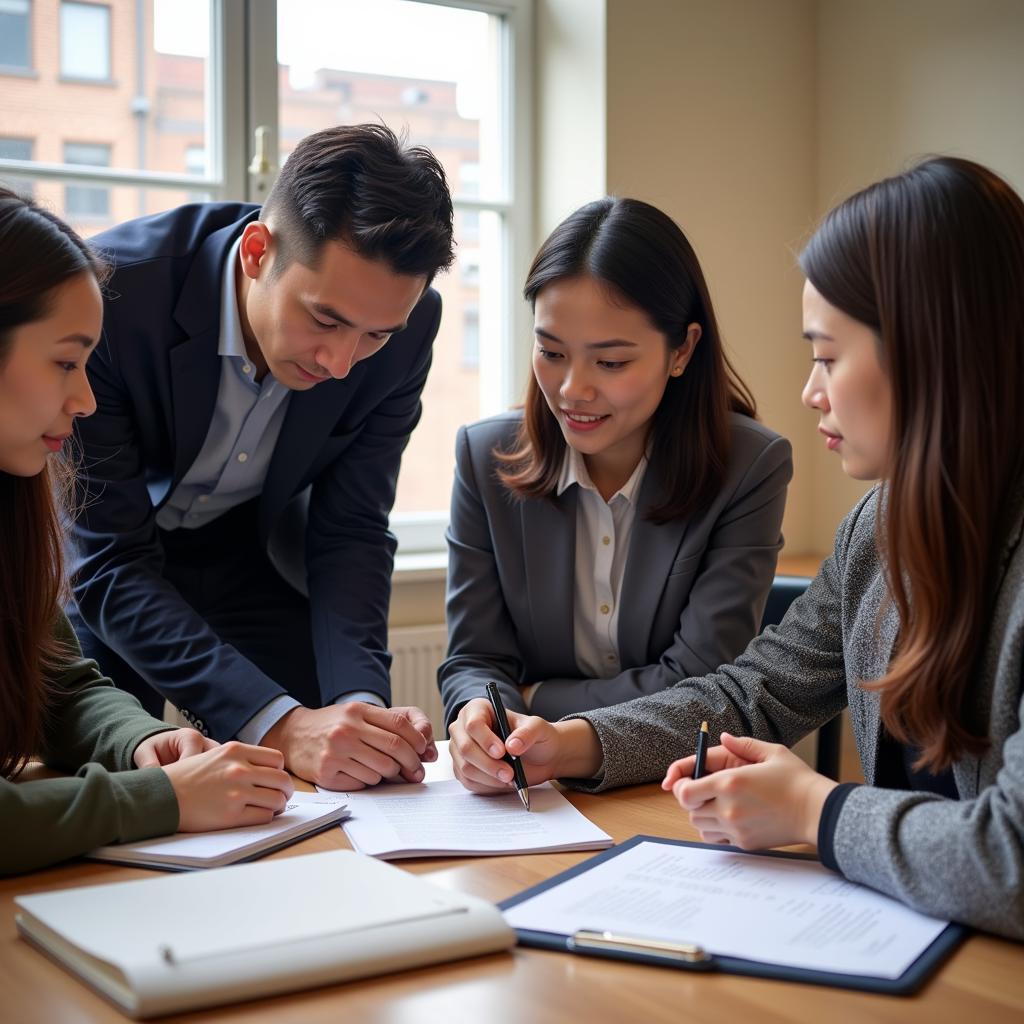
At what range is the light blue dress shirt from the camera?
1.92 m

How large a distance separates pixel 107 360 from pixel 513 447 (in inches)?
25.2

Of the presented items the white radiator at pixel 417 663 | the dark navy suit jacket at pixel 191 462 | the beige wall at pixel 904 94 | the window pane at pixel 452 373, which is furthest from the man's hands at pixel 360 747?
the beige wall at pixel 904 94

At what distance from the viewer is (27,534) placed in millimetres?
1466

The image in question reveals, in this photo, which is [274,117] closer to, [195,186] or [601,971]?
[195,186]

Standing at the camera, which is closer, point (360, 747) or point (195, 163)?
point (360, 747)

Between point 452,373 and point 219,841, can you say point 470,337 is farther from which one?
point 219,841

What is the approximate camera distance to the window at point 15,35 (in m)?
2.89

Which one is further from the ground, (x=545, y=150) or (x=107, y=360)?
(x=545, y=150)

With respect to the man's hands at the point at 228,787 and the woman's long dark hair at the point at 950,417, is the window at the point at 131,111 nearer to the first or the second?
the man's hands at the point at 228,787

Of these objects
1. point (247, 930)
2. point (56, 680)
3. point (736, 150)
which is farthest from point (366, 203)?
point (736, 150)

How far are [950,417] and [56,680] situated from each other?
108 centimetres

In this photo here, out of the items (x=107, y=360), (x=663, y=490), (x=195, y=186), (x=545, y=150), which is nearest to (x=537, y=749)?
(x=663, y=490)

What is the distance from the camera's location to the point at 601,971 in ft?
2.97

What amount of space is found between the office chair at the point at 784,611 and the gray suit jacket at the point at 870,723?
64 centimetres
